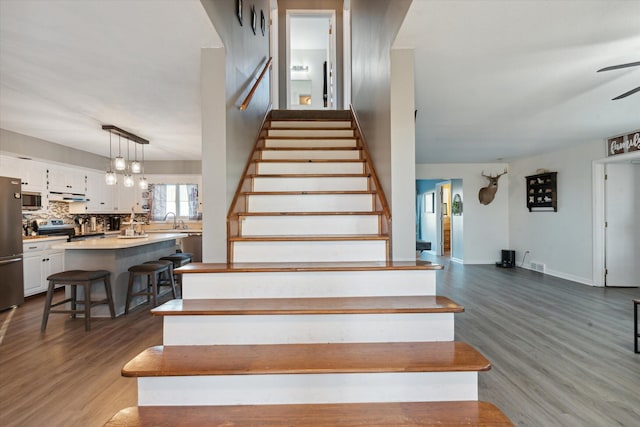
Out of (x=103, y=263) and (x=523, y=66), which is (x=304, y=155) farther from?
(x=103, y=263)

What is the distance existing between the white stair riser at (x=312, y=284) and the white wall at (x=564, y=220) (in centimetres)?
519

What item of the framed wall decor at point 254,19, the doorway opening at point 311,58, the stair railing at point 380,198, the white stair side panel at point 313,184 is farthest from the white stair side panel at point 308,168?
the doorway opening at point 311,58

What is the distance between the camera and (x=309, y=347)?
5.26ft

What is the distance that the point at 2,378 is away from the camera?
2.36 m

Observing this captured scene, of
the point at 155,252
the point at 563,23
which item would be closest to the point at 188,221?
the point at 155,252

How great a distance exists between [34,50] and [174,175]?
507 centimetres

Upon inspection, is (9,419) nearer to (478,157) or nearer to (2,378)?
(2,378)

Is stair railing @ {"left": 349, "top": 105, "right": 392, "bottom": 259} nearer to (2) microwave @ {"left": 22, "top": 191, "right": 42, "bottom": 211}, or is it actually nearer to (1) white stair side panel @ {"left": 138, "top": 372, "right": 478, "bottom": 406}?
(1) white stair side panel @ {"left": 138, "top": 372, "right": 478, "bottom": 406}

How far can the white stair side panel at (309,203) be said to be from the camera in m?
2.85

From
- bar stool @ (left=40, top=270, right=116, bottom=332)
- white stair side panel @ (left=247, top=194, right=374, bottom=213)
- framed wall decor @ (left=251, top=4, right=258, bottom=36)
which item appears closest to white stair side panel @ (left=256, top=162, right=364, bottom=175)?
white stair side panel @ (left=247, top=194, right=374, bottom=213)

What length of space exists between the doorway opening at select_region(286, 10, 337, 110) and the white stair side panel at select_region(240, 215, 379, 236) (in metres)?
5.00

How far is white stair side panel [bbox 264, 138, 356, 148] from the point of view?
3.95 meters

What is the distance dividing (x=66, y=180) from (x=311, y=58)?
6.90m

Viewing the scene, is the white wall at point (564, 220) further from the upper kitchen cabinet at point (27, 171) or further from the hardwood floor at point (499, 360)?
the upper kitchen cabinet at point (27, 171)
